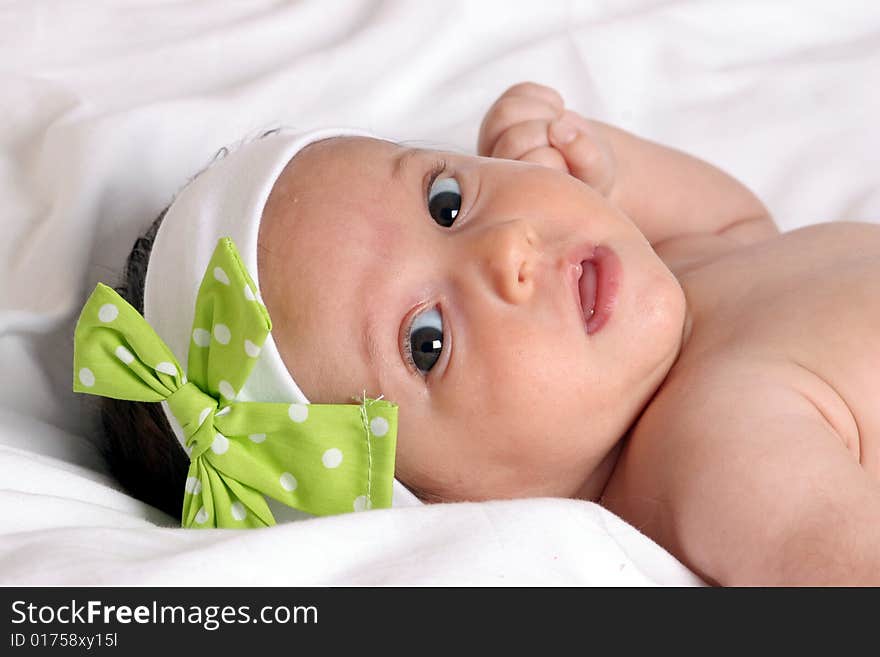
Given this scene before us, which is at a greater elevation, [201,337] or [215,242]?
[215,242]

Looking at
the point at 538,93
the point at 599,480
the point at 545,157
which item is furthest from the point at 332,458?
the point at 538,93

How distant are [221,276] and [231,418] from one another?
178 mm

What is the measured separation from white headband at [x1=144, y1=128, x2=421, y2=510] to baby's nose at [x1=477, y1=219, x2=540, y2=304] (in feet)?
0.92

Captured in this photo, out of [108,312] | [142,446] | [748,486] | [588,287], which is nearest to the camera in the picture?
[748,486]

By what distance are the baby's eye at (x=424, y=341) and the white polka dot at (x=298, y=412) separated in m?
0.15

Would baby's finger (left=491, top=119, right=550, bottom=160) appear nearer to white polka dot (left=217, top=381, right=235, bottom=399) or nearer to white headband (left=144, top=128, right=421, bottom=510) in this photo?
white headband (left=144, top=128, right=421, bottom=510)

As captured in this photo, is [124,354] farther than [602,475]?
No

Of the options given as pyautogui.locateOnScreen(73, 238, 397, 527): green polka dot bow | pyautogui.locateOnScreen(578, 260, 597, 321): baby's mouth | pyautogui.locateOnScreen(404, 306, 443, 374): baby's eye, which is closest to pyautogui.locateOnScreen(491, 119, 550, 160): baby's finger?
pyautogui.locateOnScreen(578, 260, 597, 321): baby's mouth

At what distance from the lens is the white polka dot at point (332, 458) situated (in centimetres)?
144

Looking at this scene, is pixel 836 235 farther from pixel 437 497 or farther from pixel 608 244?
pixel 437 497

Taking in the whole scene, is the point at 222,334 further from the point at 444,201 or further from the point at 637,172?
the point at 637,172

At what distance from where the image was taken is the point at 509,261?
1456mm

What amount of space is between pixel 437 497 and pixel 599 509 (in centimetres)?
28

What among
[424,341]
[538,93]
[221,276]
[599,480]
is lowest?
[599,480]
